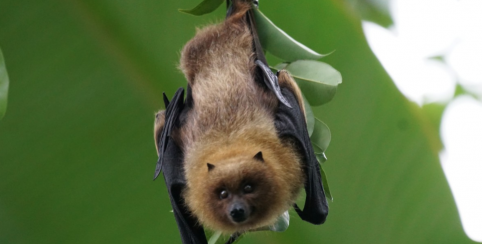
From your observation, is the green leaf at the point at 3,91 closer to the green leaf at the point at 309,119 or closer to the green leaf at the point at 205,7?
the green leaf at the point at 205,7

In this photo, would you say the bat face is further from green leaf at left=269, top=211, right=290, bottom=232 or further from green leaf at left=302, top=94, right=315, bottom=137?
green leaf at left=302, top=94, right=315, bottom=137

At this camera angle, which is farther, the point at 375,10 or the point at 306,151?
the point at 375,10

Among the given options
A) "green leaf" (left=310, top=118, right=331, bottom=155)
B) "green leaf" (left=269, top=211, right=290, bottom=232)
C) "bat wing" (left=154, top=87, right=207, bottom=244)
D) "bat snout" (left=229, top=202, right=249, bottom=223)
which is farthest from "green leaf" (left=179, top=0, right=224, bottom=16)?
"green leaf" (left=269, top=211, right=290, bottom=232)

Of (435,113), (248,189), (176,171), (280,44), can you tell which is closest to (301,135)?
(248,189)

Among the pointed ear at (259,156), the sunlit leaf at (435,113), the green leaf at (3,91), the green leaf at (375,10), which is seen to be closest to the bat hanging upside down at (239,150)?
the pointed ear at (259,156)

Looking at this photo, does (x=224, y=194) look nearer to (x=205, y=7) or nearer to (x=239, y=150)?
(x=239, y=150)
